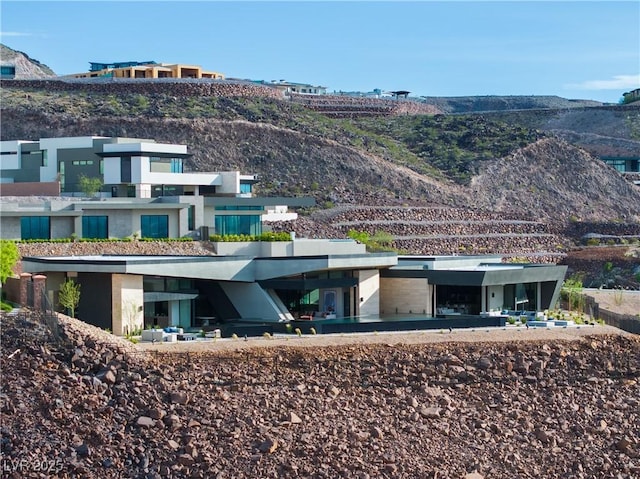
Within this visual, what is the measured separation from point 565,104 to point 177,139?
88.1 meters

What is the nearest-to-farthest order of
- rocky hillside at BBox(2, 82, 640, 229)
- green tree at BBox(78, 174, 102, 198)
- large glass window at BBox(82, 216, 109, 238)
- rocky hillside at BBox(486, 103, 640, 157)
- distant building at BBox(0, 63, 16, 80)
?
large glass window at BBox(82, 216, 109, 238)
green tree at BBox(78, 174, 102, 198)
rocky hillside at BBox(2, 82, 640, 229)
distant building at BBox(0, 63, 16, 80)
rocky hillside at BBox(486, 103, 640, 157)

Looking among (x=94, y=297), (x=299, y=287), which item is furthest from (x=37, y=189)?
(x=94, y=297)

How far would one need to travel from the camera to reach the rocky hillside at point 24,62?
151 m

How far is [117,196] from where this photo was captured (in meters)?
60.6

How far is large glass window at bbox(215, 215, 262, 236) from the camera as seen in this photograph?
2359 inches

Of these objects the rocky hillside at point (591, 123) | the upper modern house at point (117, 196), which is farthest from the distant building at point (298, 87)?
the upper modern house at point (117, 196)

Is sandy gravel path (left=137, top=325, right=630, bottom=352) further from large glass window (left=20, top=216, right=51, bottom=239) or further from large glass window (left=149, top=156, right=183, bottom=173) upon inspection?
large glass window (left=149, top=156, right=183, bottom=173)

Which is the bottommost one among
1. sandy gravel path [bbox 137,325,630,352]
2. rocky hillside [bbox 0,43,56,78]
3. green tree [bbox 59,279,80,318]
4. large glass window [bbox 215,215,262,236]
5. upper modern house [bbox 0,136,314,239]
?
sandy gravel path [bbox 137,325,630,352]

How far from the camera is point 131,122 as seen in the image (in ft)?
296

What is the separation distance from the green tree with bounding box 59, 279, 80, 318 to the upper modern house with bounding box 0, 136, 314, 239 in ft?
34.1

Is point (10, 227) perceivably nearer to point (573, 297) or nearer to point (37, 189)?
point (37, 189)

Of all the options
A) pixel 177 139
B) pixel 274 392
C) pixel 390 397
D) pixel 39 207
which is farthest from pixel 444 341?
pixel 177 139

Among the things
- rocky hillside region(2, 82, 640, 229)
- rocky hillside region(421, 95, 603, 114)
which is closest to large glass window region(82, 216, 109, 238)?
rocky hillside region(2, 82, 640, 229)

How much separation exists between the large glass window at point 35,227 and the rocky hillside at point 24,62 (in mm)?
96824
